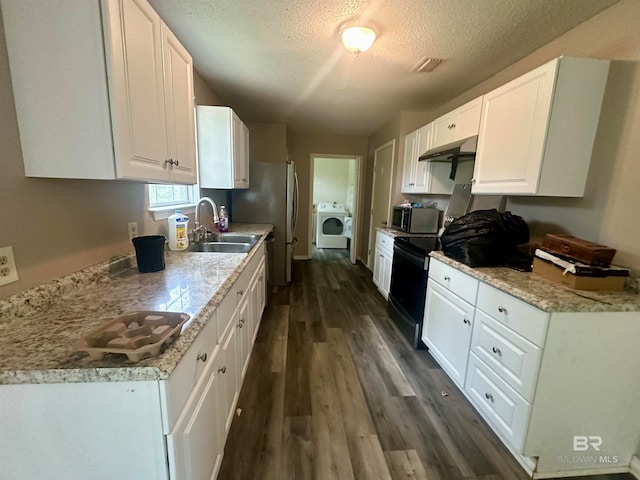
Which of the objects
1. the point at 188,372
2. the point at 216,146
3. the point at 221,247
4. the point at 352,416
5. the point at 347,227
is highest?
the point at 216,146

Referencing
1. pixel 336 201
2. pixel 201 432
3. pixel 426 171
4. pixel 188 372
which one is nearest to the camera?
pixel 188 372

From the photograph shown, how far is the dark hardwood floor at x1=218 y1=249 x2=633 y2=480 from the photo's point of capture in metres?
1.35

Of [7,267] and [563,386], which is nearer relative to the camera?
[7,267]

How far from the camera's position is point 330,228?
244 inches

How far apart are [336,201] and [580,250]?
5.57 metres

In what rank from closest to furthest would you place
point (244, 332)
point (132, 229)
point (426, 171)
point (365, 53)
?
point (132, 229) → point (244, 332) → point (365, 53) → point (426, 171)

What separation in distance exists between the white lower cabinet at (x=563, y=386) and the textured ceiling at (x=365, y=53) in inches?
66.6

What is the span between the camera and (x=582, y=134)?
5.06 ft

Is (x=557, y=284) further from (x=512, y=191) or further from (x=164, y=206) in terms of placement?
(x=164, y=206)

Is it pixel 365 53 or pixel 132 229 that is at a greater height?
pixel 365 53

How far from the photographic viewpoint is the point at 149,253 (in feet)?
4.63

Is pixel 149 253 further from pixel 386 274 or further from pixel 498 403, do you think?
pixel 386 274

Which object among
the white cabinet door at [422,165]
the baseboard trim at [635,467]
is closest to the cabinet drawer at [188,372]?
the baseboard trim at [635,467]

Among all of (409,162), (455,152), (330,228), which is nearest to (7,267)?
(455,152)
